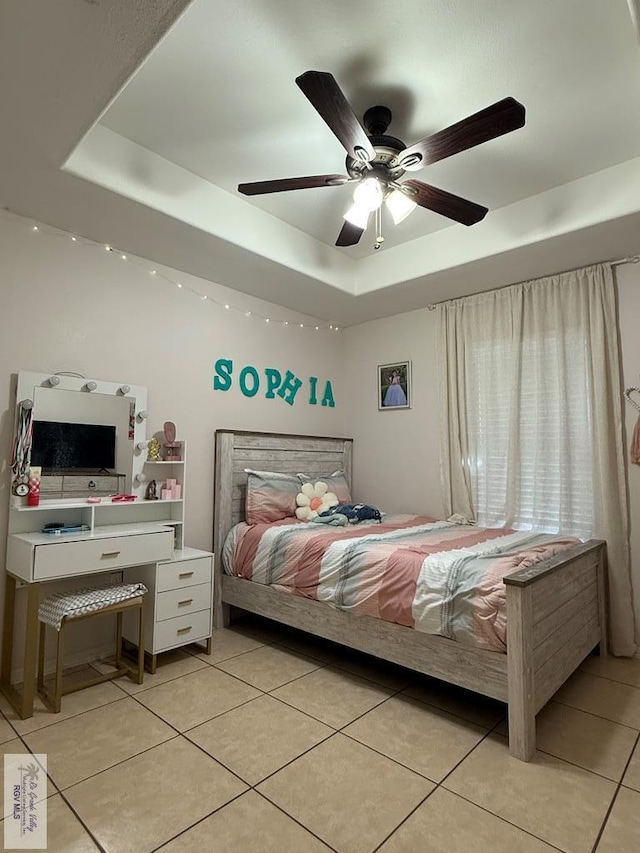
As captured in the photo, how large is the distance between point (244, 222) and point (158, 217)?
22.8 inches

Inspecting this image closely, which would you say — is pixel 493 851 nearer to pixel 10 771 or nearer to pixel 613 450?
pixel 10 771

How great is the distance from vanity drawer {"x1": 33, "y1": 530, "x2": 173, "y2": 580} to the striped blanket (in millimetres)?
688

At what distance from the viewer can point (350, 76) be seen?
2.09 meters

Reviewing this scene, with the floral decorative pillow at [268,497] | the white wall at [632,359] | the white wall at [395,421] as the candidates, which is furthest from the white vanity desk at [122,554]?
the white wall at [632,359]

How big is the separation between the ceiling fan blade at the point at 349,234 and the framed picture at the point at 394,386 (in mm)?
1734

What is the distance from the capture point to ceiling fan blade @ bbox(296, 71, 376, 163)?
1.64 metres

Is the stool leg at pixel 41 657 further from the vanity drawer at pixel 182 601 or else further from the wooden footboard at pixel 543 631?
the wooden footboard at pixel 543 631

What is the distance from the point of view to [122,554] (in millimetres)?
2629

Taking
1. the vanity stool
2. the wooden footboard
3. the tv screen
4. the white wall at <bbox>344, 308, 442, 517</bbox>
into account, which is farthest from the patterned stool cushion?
the white wall at <bbox>344, 308, 442, 517</bbox>

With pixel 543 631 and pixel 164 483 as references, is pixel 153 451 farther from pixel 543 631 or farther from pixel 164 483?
pixel 543 631

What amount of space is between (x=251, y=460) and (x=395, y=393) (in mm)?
1463

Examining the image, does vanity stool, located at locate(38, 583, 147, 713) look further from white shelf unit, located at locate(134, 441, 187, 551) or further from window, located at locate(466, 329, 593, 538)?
window, located at locate(466, 329, 593, 538)

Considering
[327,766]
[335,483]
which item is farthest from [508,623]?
[335,483]

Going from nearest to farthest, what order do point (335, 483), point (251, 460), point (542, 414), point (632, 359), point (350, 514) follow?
point (632, 359) → point (542, 414) → point (350, 514) → point (251, 460) → point (335, 483)
